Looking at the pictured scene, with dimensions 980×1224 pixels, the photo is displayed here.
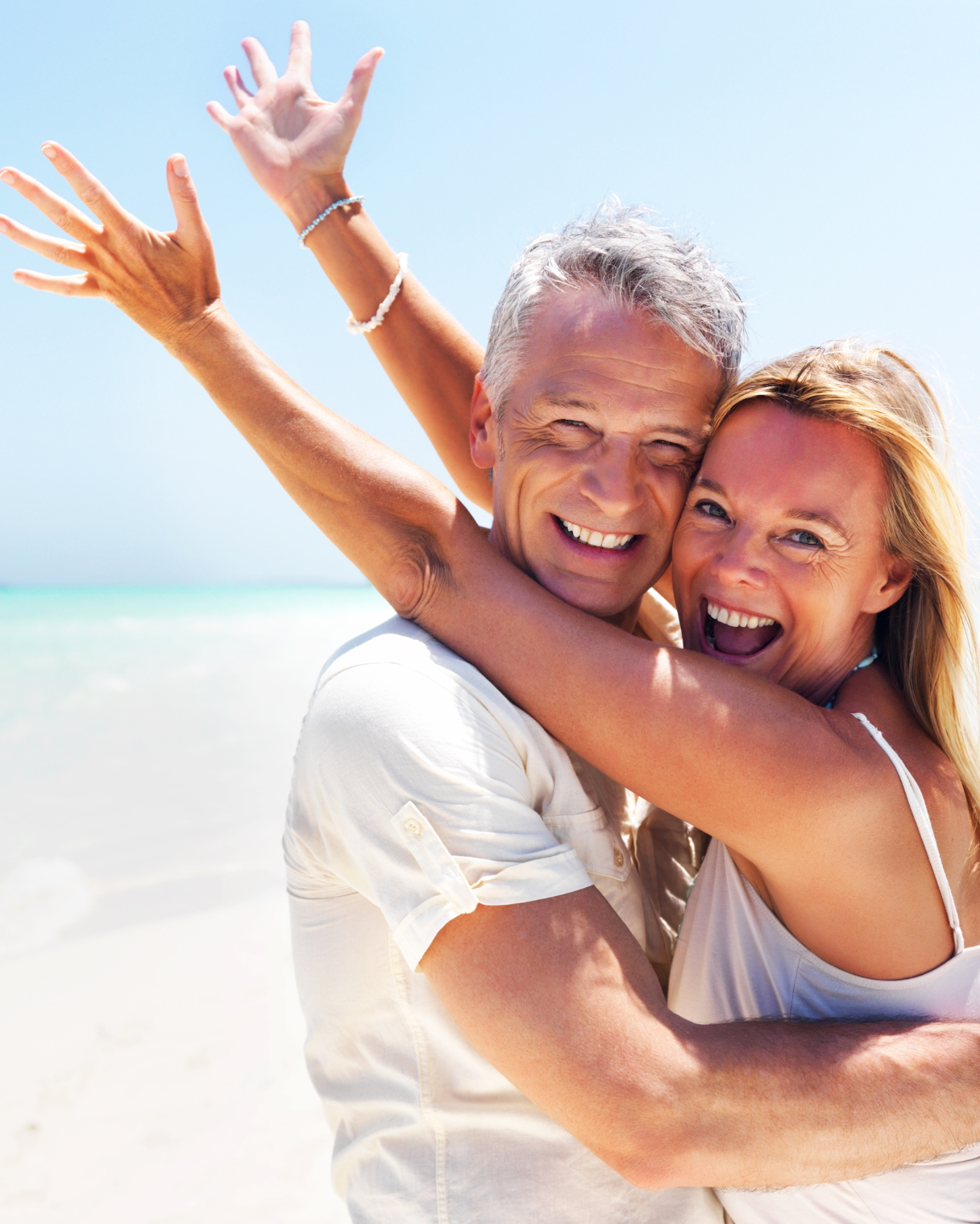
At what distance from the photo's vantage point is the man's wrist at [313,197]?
298 centimetres

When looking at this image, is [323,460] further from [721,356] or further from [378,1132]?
[378,1132]

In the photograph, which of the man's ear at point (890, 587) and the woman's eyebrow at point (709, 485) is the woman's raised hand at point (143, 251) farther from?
the man's ear at point (890, 587)

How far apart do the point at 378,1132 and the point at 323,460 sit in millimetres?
1306

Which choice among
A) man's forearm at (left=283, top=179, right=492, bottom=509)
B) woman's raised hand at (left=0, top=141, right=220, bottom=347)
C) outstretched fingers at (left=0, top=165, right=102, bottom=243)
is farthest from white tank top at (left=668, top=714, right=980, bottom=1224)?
outstretched fingers at (left=0, top=165, right=102, bottom=243)

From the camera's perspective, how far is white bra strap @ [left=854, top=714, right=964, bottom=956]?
1.81m

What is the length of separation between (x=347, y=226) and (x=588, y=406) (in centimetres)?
130

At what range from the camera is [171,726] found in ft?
38.0

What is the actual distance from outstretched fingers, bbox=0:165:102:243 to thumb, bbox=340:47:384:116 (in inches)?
46.0

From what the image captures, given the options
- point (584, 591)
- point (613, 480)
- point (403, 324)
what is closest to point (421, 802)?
point (584, 591)

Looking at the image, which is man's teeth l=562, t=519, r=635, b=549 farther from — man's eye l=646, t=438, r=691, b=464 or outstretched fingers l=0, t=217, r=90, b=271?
→ outstretched fingers l=0, t=217, r=90, b=271

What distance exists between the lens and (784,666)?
7.68 ft

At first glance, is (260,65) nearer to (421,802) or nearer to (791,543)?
(791,543)

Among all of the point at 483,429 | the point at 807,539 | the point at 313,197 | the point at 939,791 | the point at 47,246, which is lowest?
the point at 939,791

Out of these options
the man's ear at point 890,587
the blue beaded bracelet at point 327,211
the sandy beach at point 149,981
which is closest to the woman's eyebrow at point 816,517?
the man's ear at point 890,587
